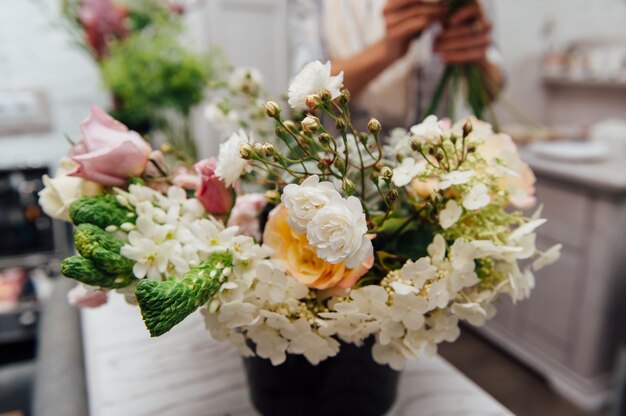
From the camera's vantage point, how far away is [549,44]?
8.87 feet

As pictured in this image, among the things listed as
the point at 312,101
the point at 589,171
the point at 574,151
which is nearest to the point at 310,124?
the point at 312,101

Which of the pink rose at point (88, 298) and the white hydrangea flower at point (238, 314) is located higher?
the white hydrangea flower at point (238, 314)

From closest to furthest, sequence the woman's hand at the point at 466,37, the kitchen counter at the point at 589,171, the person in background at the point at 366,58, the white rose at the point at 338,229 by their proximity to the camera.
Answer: the white rose at the point at 338,229 → the woman's hand at the point at 466,37 → the person in background at the point at 366,58 → the kitchen counter at the point at 589,171

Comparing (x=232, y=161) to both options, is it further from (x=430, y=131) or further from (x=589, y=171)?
(x=589, y=171)

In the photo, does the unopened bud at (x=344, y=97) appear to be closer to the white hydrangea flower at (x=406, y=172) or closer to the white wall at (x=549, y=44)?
the white hydrangea flower at (x=406, y=172)

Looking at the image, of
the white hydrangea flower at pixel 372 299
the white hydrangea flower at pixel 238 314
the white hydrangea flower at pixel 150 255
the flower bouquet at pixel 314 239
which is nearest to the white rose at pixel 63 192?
the flower bouquet at pixel 314 239

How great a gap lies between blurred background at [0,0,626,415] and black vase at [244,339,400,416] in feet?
3.32

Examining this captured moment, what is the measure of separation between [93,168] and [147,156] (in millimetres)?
58

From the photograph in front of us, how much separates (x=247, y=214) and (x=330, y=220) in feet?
0.60

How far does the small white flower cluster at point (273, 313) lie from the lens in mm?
469

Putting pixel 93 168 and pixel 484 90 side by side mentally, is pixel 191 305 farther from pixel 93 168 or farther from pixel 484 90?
pixel 484 90

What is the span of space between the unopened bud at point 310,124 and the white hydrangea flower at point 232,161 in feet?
0.22

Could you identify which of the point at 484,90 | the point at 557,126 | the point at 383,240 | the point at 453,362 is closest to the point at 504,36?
the point at 557,126

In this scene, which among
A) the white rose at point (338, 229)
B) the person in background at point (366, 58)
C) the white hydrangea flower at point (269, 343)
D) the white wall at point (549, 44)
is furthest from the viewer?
the white wall at point (549, 44)
